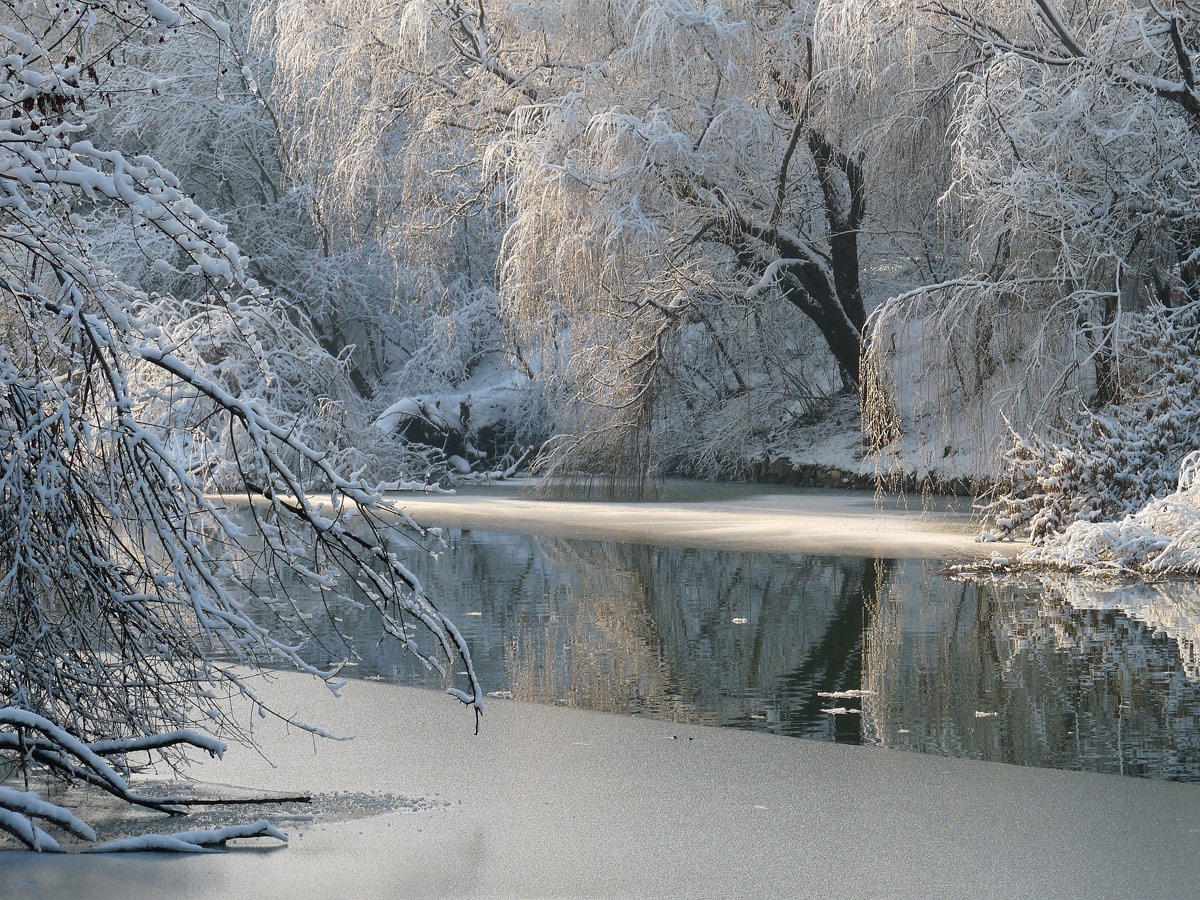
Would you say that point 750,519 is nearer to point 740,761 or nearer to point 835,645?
point 835,645

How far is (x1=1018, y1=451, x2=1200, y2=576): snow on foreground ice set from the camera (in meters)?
9.73

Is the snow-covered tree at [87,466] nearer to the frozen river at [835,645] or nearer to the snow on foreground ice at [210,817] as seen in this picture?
the snow on foreground ice at [210,817]

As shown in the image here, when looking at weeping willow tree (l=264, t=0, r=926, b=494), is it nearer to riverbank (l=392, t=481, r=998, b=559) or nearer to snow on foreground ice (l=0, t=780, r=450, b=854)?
riverbank (l=392, t=481, r=998, b=559)

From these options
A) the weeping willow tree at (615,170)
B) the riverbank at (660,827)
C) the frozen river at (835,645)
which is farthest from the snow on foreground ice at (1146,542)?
the riverbank at (660,827)

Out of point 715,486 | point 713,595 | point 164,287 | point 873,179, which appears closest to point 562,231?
point 873,179

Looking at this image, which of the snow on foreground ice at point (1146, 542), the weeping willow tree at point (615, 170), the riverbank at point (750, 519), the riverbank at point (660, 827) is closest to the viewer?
the riverbank at point (660, 827)

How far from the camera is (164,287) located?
23.0 meters

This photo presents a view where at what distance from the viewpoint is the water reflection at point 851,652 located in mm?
5426

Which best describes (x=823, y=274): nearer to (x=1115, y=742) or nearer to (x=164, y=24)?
(x=1115, y=742)

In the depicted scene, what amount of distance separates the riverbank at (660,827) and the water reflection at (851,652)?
0.42 meters

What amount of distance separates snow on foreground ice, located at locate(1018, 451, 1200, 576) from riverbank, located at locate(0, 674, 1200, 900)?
544 cm

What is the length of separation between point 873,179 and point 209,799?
41.3 feet

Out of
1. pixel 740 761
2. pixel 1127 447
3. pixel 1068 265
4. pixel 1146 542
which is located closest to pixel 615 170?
pixel 1068 265

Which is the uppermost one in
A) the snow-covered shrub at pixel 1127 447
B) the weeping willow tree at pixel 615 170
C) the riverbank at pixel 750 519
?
the weeping willow tree at pixel 615 170
